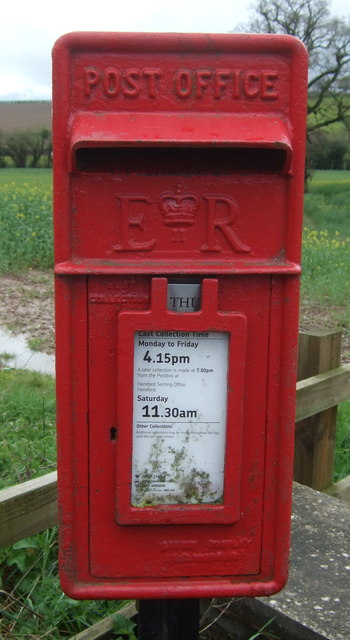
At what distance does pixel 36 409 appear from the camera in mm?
3609

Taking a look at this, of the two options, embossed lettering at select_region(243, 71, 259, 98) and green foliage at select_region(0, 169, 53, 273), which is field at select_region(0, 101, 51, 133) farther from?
embossed lettering at select_region(243, 71, 259, 98)

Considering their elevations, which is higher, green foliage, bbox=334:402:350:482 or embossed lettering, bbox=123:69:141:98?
embossed lettering, bbox=123:69:141:98

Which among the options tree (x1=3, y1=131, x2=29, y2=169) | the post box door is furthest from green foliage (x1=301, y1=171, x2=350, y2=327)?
tree (x1=3, y1=131, x2=29, y2=169)

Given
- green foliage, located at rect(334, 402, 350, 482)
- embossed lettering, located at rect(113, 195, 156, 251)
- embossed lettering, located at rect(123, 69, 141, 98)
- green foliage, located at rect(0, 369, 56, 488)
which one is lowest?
green foliage, located at rect(334, 402, 350, 482)

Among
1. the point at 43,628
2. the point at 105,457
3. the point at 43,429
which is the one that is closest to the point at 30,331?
the point at 43,429

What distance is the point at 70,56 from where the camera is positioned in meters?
1.30

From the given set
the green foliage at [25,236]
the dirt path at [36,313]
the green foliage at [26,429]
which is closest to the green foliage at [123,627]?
the green foliage at [26,429]

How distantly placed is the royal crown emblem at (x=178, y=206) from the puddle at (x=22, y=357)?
11.9ft

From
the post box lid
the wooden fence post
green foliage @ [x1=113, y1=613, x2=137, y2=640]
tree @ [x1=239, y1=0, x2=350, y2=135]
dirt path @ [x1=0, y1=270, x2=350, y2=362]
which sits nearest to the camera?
the post box lid

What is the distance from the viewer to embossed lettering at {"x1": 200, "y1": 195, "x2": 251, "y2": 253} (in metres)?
1.32

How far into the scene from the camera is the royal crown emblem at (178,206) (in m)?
1.32

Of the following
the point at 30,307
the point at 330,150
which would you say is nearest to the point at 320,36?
the point at 330,150

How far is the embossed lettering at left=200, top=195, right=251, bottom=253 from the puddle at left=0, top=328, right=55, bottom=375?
3.64 metres

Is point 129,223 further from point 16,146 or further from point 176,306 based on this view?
point 16,146
